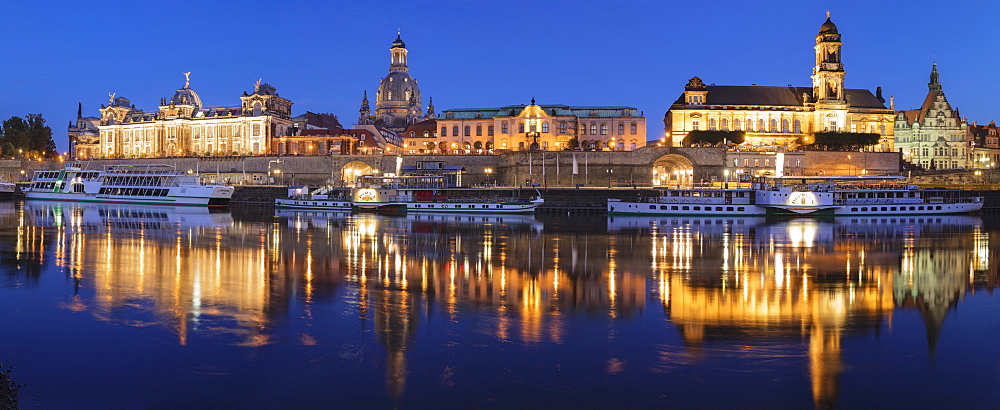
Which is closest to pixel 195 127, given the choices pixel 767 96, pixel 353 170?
pixel 353 170

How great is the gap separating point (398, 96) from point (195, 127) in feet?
121

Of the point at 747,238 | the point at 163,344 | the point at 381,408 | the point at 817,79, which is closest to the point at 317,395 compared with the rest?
the point at 381,408

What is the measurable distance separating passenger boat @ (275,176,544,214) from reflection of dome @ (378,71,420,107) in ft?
213

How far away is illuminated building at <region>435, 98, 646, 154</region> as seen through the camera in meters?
72.4

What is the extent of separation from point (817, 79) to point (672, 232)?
49483 mm

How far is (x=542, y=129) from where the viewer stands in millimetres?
72562

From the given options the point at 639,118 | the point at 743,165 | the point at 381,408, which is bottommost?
the point at 381,408

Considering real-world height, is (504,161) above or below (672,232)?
above

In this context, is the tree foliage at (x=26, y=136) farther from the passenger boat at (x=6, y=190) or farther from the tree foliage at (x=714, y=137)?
the tree foliage at (x=714, y=137)

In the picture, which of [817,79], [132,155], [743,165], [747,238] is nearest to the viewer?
[747,238]

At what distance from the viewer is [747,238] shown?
29172 mm

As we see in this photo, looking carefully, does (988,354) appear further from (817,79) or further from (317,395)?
(817,79)

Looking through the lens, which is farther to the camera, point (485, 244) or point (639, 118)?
point (639, 118)

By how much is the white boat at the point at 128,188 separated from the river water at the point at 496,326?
3197 centimetres
